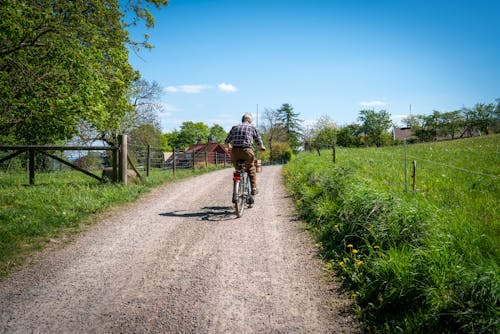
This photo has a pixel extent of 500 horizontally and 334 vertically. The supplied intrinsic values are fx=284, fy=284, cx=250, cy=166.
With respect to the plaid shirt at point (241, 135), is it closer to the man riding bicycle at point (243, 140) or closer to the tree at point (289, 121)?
the man riding bicycle at point (243, 140)

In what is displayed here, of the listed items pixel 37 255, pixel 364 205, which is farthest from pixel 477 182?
pixel 37 255

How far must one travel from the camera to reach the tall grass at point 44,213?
4320mm

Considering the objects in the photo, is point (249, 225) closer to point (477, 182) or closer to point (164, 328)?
point (164, 328)

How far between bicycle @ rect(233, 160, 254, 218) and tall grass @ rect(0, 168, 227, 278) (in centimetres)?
306

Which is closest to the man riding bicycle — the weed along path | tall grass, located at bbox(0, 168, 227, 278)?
the weed along path

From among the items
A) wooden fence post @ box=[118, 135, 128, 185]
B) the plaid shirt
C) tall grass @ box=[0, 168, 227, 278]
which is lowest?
tall grass @ box=[0, 168, 227, 278]

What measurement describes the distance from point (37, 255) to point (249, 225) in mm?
3415

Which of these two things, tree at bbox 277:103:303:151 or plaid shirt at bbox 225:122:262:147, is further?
tree at bbox 277:103:303:151

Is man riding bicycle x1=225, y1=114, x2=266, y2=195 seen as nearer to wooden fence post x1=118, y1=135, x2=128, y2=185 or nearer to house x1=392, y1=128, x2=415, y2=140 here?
wooden fence post x1=118, y1=135, x2=128, y2=185

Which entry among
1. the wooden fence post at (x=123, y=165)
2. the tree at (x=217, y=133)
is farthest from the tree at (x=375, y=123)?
the wooden fence post at (x=123, y=165)

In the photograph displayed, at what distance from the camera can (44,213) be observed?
18.8 feet

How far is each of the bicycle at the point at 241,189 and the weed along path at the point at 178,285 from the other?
27.1 inches

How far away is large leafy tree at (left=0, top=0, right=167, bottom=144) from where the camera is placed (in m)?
7.88

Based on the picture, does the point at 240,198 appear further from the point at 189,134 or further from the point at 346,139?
the point at 189,134
